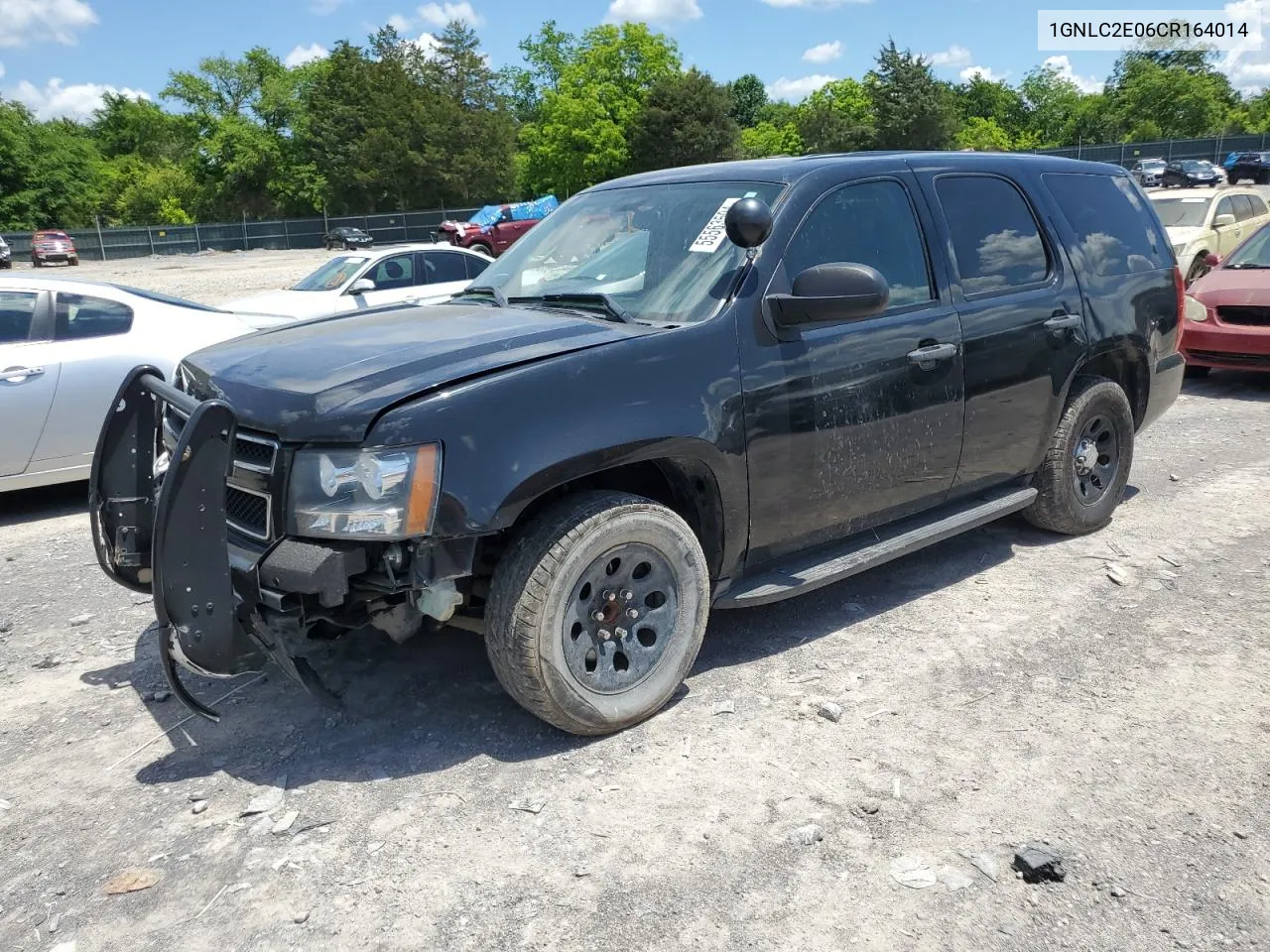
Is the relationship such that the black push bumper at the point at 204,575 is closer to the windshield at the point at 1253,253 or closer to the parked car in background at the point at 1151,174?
the windshield at the point at 1253,253

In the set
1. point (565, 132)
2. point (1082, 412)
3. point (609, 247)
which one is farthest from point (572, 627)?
point (565, 132)

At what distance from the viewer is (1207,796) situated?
10.4 feet

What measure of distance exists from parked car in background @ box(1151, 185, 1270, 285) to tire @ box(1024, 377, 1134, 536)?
924 cm

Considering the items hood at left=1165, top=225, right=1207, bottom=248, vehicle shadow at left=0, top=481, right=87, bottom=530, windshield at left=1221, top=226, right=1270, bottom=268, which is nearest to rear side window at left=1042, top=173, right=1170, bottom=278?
windshield at left=1221, top=226, right=1270, bottom=268

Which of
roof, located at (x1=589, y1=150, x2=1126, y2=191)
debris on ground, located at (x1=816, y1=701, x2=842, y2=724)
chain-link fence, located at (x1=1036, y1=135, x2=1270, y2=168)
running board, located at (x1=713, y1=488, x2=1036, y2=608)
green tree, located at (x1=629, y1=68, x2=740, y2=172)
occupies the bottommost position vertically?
debris on ground, located at (x1=816, y1=701, x2=842, y2=724)

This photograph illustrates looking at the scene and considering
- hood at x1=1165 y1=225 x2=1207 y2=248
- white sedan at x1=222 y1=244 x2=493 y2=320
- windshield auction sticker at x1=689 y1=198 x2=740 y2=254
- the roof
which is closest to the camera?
Result: windshield auction sticker at x1=689 y1=198 x2=740 y2=254

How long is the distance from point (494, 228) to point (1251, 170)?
3684 centimetres

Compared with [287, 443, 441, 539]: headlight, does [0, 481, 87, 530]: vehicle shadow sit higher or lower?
lower

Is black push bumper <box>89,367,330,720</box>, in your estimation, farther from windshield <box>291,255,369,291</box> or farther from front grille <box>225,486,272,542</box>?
windshield <box>291,255,369,291</box>

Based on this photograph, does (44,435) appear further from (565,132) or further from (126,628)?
(565,132)

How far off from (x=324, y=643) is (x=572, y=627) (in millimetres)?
1507

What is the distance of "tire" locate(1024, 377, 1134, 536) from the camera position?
5.17 metres

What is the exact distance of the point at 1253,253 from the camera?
10328 millimetres

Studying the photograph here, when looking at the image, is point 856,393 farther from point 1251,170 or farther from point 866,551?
point 1251,170
